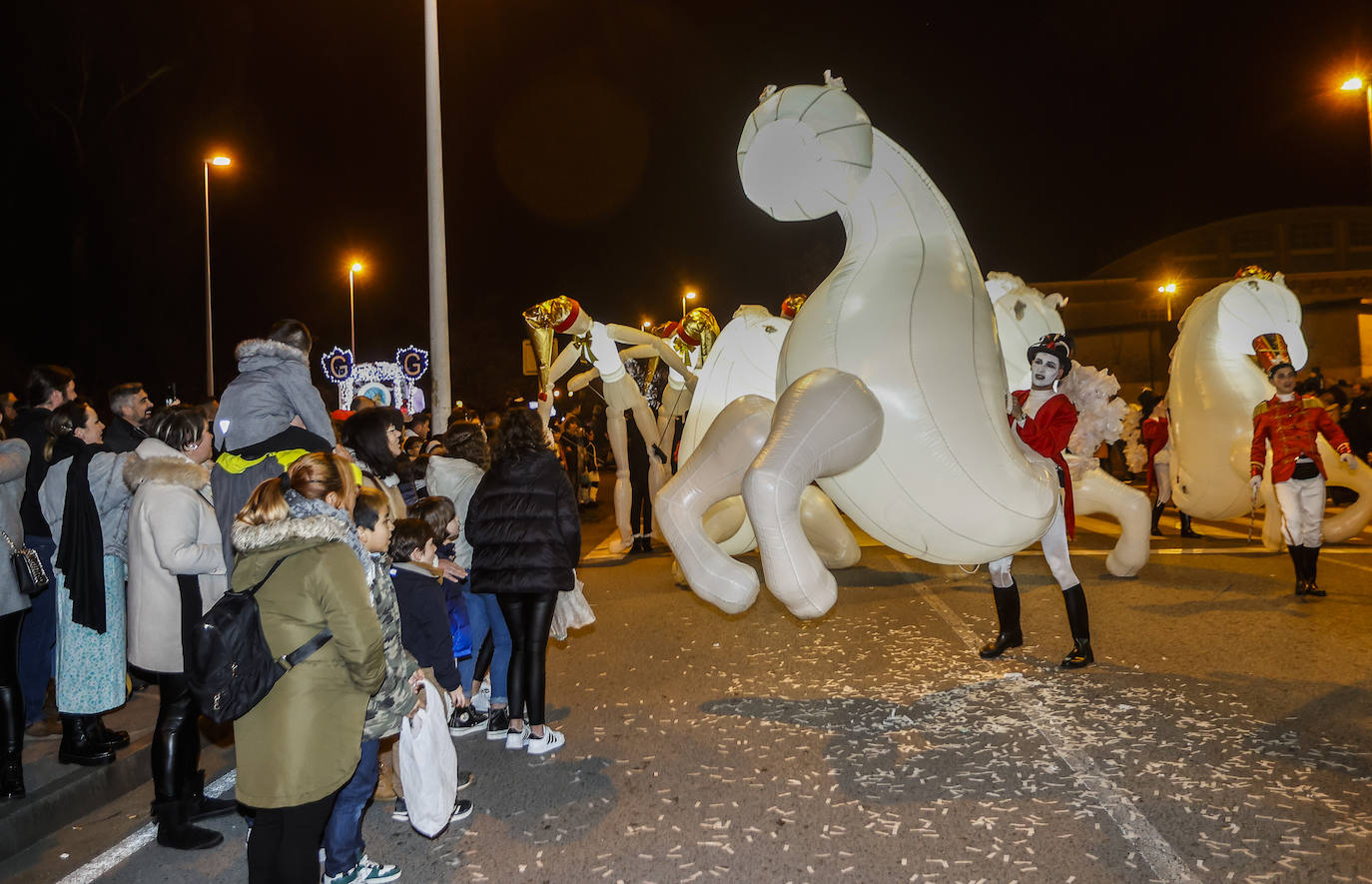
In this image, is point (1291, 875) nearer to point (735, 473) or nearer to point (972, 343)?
point (972, 343)

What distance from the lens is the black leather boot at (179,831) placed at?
388 cm

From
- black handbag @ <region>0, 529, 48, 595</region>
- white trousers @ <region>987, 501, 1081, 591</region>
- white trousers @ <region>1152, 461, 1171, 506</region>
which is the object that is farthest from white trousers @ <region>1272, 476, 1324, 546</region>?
black handbag @ <region>0, 529, 48, 595</region>

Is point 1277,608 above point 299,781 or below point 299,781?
below

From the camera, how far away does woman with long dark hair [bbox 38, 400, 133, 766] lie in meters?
4.57

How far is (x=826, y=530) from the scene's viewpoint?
8.30 metres

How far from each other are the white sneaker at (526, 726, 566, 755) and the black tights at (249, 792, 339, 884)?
184 cm

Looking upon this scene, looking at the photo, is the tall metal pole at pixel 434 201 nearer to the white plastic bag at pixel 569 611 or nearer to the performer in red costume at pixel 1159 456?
the white plastic bag at pixel 569 611

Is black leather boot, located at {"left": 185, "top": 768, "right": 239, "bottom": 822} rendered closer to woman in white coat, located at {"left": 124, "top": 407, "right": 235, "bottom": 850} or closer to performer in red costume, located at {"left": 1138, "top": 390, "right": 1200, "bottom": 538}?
woman in white coat, located at {"left": 124, "top": 407, "right": 235, "bottom": 850}

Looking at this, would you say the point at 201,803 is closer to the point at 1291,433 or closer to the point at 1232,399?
the point at 1291,433

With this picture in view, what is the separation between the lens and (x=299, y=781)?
2922mm

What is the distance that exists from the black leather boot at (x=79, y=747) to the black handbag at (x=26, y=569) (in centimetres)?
62

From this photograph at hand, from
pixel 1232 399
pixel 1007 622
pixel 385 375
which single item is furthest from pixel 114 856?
pixel 385 375

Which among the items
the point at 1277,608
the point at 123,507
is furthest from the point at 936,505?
the point at 1277,608

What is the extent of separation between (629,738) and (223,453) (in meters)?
2.29
